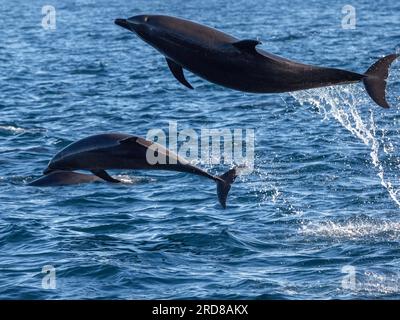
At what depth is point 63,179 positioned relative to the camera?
25.7 metres

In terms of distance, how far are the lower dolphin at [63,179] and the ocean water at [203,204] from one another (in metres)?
0.23

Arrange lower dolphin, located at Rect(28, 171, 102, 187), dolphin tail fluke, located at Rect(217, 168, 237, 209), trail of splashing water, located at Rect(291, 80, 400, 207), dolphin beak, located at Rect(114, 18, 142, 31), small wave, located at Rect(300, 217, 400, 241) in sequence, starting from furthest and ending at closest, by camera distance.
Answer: trail of splashing water, located at Rect(291, 80, 400, 207) < lower dolphin, located at Rect(28, 171, 102, 187) < small wave, located at Rect(300, 217, 400, 241) < dolphin tail fluke, located at Rect(217, 168, 237, 209) < dolphin beak, located at Rect(114, 18, 142, 31)

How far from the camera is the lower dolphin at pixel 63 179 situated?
25.1m

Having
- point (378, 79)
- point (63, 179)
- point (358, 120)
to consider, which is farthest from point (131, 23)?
point (358, 120)

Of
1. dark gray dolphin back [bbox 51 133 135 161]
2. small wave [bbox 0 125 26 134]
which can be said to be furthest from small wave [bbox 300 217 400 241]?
small wave [bbox 0 125 26 134]

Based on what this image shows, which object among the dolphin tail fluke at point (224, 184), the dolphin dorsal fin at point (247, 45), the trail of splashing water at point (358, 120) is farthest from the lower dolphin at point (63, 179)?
the dolphin dorsal fin at point (247, 45)

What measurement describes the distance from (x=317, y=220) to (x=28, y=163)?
9141 mm

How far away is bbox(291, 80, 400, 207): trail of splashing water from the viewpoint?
2592cm

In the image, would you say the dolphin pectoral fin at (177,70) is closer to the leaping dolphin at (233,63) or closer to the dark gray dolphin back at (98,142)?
the leaping dolphin at (233,63)

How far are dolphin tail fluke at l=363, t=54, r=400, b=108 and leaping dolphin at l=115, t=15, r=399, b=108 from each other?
49mm

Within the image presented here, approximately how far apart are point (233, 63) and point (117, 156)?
12.5 feet

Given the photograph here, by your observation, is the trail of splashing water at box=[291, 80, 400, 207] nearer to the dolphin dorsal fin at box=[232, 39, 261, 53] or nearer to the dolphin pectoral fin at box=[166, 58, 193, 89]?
the dolphin pectoral fin at box=[166, 58, 193, 89]

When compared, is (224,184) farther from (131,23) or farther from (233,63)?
(233,63)
